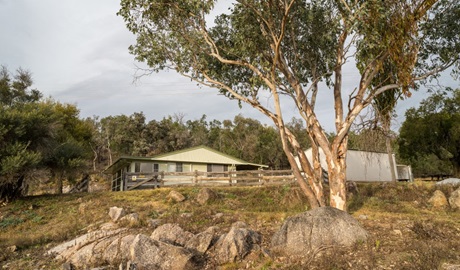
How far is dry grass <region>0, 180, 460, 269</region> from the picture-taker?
7.73 m

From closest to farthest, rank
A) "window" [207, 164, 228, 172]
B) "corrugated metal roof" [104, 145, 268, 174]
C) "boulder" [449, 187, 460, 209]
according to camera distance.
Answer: "boulder" [449, 187, 460, 209], "corrugated metal roof" [104, 145, 268, 174], "window" [207, 164, 228, 172]

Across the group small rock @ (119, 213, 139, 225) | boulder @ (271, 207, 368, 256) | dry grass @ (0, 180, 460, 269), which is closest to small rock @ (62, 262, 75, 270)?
dry grass @ (0, 180, 460, 269)

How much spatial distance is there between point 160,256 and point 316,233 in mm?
3922

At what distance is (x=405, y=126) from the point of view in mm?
39031

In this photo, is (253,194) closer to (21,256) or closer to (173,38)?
(173,38)

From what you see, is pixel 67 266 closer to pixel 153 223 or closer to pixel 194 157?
pixel 153 223

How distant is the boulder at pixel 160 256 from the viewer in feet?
26.0

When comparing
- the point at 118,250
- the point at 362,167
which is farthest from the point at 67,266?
the point at 362,167

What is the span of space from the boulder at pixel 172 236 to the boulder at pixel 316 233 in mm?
2433

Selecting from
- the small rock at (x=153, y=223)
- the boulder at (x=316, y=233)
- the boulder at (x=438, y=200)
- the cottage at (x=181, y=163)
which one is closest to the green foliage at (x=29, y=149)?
the cottage at (x=181, y=163)

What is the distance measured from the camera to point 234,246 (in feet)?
27.7

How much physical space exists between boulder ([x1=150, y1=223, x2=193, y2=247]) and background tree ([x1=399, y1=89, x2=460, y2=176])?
3467cm

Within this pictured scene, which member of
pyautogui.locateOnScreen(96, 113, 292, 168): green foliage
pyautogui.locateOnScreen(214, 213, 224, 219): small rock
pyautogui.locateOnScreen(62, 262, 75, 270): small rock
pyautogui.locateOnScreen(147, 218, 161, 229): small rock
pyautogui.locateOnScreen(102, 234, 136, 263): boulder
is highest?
pyautogui.locateOnScreen(96, 113, 292, 168): green foliage

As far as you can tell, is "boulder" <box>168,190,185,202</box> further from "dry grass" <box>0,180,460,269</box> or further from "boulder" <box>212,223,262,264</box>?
"boulder" <box>212,223,262,264</box>
